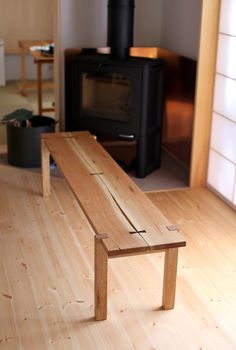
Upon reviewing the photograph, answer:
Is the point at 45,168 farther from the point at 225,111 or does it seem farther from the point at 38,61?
the point at 38,61

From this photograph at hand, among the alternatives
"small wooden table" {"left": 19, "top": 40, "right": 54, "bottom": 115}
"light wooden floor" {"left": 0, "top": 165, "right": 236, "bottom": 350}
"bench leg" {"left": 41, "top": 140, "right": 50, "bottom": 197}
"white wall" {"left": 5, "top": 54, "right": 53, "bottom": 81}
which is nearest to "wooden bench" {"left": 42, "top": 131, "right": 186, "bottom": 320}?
"light wooden floor" {"left": 0, "top": 165, "right": 236, "bottom": 350}

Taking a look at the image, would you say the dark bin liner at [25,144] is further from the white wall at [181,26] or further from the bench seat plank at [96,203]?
the white wall at [181,26]

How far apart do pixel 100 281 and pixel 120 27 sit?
241 centimetres

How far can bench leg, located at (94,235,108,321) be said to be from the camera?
2422 millimetres

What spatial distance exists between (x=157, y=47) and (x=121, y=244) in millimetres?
2926

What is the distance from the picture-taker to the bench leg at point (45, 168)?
3795 millimetres

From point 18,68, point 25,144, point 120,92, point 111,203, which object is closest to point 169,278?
point 111,203

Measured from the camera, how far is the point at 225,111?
12.6 ft

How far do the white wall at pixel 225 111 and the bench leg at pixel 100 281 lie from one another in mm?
1603

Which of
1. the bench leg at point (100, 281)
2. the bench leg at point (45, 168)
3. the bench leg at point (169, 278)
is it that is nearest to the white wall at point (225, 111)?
the bench leg at point (45, 168)

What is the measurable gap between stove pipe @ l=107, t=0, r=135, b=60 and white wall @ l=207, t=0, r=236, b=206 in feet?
2.57

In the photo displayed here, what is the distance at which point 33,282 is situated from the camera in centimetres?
285

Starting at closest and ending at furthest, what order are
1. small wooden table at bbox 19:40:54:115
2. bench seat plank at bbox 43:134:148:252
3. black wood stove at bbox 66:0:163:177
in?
bench seat plank at bbox 43:134:148:252
black wood stove at bbox 66:0:163:177
small wooden table at bbox 19:40:54:115

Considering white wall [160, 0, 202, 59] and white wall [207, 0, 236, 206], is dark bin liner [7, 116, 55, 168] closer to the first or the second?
white wall [160, 0, 202, 59]
